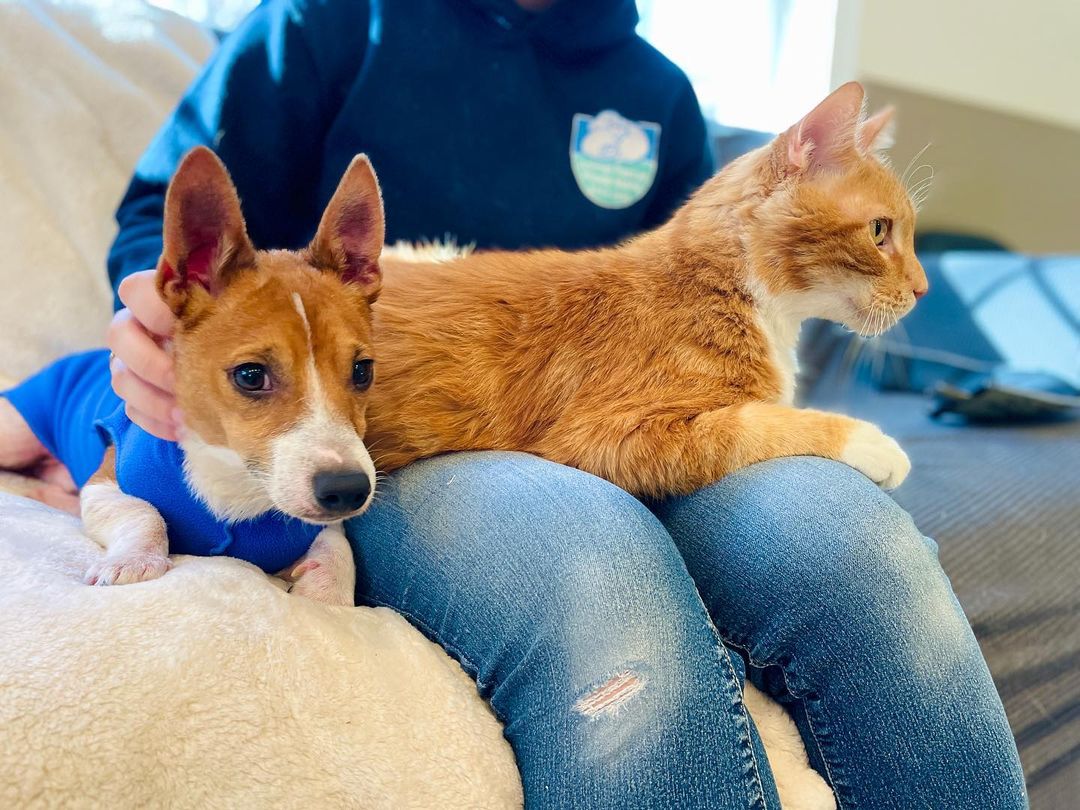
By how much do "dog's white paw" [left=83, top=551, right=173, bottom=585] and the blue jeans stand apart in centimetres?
27

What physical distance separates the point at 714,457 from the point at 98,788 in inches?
30.6

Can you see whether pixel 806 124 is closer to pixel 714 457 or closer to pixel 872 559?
pixel 714 457

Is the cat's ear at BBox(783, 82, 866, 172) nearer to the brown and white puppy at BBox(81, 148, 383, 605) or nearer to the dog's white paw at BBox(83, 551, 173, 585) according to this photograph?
the brown and white puppy at BBox(81, 148, 383, 605)

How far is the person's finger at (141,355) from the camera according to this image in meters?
1.05

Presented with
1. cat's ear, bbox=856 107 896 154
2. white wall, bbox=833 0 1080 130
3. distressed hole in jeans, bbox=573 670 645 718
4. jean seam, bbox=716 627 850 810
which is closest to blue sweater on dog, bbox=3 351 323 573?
distressed hole in jeans, bbox=573 670 645 718

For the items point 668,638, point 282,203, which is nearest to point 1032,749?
point 668,638

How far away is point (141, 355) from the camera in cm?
105

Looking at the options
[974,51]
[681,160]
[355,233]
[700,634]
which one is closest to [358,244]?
[355,233]

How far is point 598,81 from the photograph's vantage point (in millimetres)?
1708

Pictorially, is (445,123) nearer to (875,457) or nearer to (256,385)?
(256,385)

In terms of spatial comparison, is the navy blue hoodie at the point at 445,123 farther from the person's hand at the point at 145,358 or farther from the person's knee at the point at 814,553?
the person's knee at the point at 814,553

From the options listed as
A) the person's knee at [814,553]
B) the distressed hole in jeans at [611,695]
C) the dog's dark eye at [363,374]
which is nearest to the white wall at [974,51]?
the person's knee at [814,553]

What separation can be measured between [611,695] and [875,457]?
0.52 m

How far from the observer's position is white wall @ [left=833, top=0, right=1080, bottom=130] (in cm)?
294
